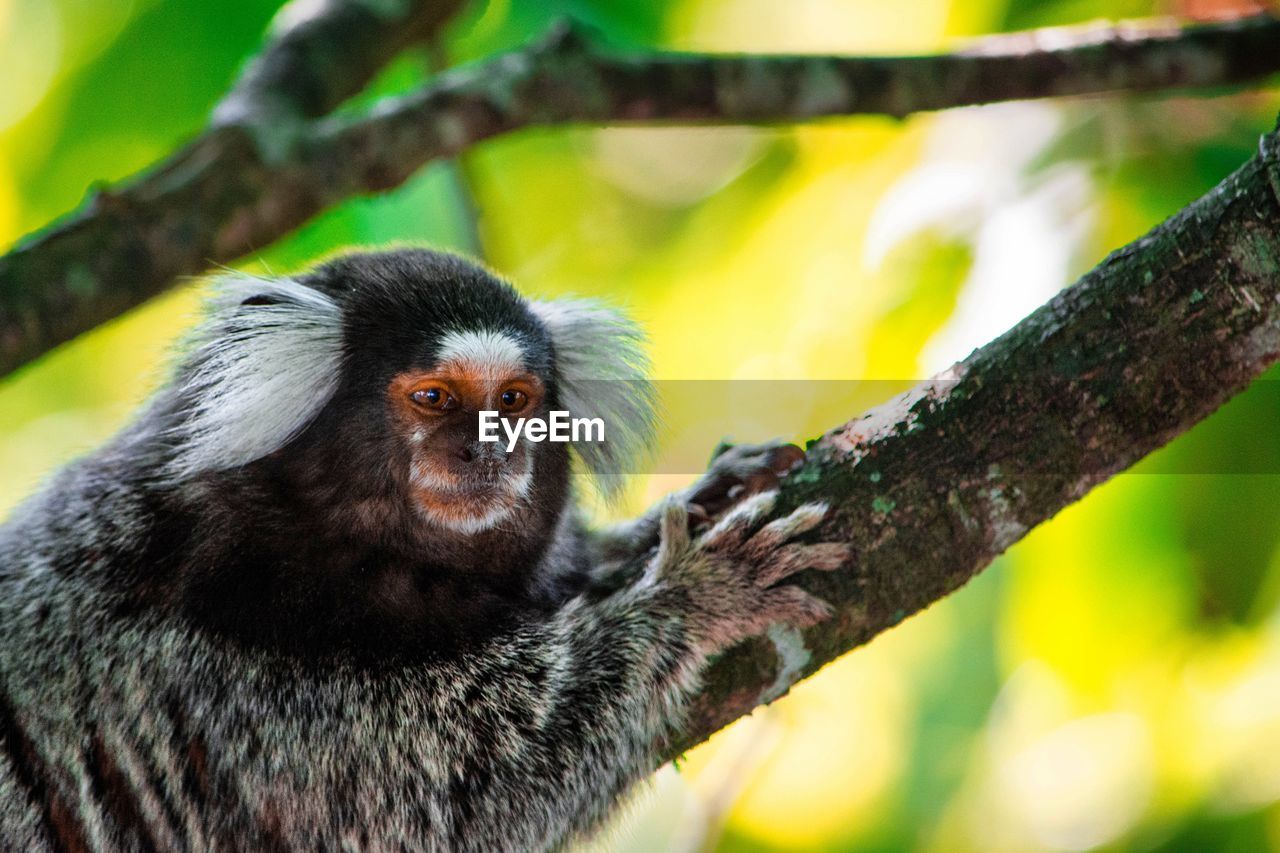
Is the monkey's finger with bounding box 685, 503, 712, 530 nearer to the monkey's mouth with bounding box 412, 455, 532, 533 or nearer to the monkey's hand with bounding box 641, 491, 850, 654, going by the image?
the monkey's hand with bounding box 641, 491, 850, 654

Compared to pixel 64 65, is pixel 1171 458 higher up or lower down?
lower down

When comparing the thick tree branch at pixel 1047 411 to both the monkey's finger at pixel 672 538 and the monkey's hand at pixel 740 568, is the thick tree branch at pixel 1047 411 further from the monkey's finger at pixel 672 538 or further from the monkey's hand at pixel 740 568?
the monkey's finger at pixel 672 538

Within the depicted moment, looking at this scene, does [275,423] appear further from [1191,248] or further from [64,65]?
[64,65]

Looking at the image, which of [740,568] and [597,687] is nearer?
[740,568]

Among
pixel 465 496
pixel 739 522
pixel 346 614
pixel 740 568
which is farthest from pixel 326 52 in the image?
pixel 740 568

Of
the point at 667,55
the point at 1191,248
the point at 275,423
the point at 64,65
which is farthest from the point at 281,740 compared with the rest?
the point at 64,65

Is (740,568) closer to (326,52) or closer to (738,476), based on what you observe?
(738,476)
